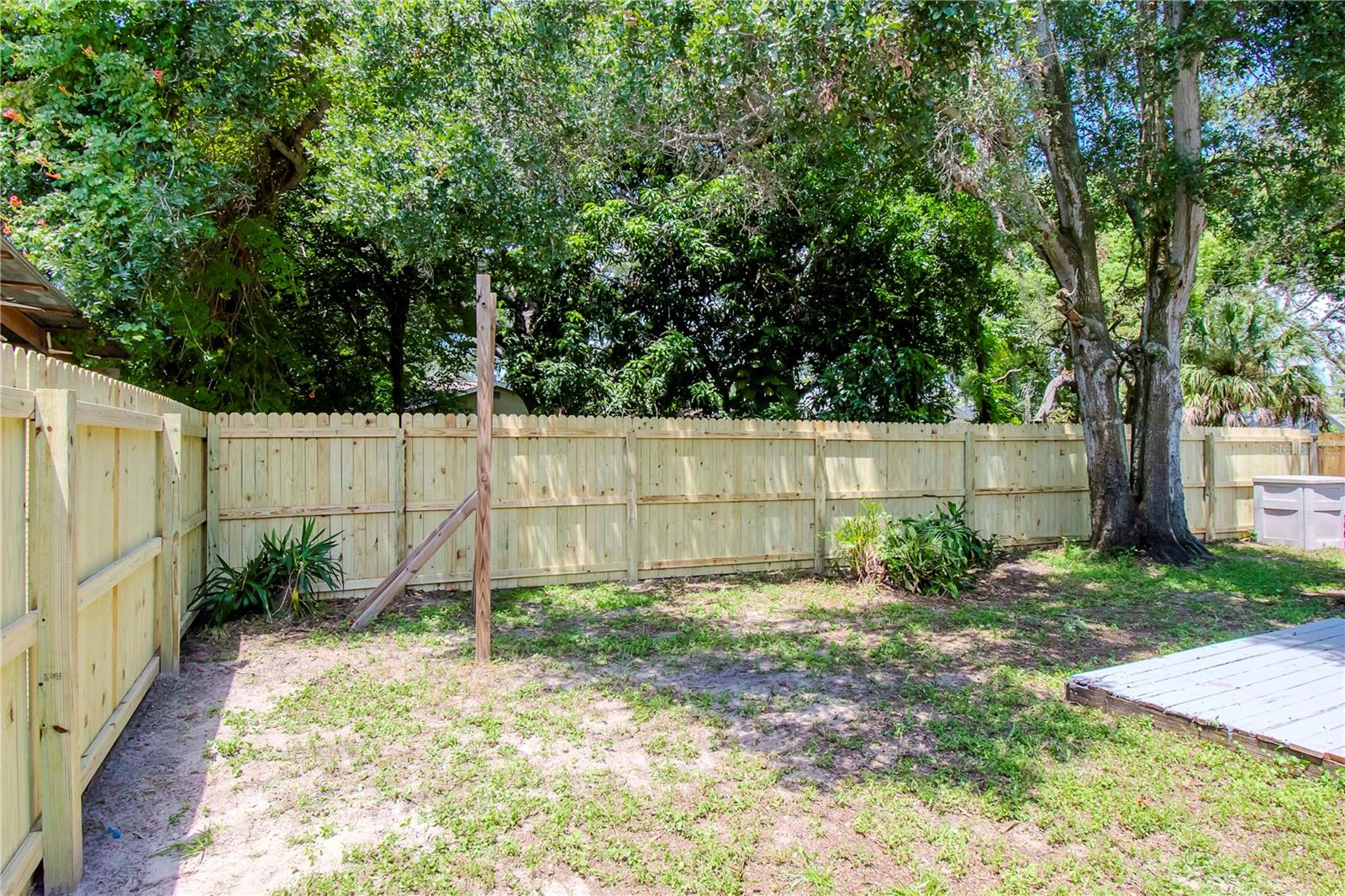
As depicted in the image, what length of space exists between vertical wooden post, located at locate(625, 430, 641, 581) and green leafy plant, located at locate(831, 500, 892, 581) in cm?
212

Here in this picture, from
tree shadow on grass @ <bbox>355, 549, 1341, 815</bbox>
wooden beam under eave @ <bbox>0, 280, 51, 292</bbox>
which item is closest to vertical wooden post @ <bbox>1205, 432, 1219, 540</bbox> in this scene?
tree shadow on grass @ <bbox>355, 549, 1341, 815</bbox>

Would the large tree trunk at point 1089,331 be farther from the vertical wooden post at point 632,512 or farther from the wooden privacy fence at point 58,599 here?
the wooden privacy fence at point 58,599

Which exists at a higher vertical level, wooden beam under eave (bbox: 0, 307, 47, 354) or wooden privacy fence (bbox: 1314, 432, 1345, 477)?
wooden beam under eave (bbox: 0, 307, 47, 354)

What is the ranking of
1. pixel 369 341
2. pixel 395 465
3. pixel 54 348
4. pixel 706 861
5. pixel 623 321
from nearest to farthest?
pixel 706 861
pixel 395 465
pixel 54 348
pixel 623 321
pixel 369 341

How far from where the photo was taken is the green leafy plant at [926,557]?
7129 millimetres

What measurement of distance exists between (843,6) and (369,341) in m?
9.14

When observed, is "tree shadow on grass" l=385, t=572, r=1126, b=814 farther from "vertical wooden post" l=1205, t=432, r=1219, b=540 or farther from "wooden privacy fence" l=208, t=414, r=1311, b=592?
"vertical wooden post" l=1205, t=432, r=1219, b=540

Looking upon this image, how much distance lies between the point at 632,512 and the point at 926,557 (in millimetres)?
2916

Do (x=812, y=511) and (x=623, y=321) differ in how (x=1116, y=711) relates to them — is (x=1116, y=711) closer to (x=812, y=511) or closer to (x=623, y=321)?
(x=812, y=511)

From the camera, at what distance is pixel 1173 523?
29.0 ft

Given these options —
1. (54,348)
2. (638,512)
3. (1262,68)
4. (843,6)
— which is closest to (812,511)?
(638,512)

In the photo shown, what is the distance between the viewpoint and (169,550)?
427cm

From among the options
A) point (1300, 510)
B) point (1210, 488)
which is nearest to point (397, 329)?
point (1210, 488)

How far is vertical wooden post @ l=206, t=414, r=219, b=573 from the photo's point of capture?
5.79 meters
